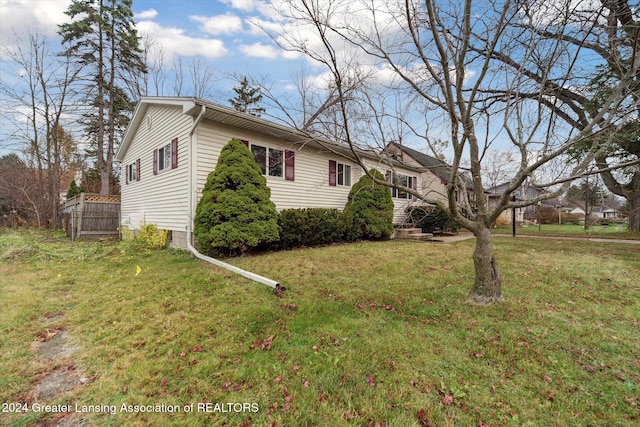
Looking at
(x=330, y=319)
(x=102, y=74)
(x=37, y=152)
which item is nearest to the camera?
(x=330, y=319)

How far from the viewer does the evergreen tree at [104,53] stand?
1466 cm

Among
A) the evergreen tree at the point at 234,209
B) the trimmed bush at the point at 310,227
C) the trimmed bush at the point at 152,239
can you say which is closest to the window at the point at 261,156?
the evergreen tree at the point at 234,209

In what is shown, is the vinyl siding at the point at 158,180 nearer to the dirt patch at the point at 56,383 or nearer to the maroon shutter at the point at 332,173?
the maroon shutter at the point at 332,173

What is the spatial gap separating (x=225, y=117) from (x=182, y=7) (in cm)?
298

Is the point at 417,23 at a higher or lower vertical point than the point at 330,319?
higher

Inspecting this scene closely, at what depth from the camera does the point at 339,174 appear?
464 inches

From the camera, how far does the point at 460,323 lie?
325cm

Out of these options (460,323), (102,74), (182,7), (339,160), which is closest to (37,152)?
(102,74)

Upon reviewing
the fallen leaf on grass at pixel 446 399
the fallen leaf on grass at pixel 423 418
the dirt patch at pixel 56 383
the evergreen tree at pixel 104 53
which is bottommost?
the dirt patch at pixel 56 383

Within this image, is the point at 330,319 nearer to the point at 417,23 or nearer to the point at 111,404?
the point at 111,404

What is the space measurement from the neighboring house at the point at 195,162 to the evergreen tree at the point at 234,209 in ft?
3.10

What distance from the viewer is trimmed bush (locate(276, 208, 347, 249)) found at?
786 centimetres

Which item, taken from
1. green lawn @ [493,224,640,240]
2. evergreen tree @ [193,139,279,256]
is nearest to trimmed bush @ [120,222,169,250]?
evergreen tree @ [193,139,279,256]

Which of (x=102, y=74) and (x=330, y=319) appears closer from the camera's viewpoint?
(x=330, y=319)
